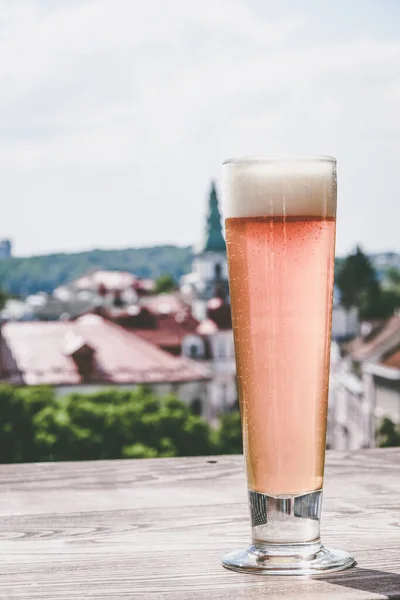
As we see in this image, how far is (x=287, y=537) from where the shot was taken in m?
0.67

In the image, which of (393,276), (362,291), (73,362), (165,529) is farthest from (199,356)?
(165,529)

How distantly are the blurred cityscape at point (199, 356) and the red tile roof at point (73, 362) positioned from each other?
28 millimetres

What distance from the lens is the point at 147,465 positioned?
1162 millimetres

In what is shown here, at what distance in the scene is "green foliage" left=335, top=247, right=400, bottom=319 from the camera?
52.9 m

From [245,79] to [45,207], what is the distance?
16.3 m

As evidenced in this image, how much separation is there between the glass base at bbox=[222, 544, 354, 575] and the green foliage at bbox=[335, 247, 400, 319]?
172 ft

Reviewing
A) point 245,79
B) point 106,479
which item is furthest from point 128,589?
point 245,79

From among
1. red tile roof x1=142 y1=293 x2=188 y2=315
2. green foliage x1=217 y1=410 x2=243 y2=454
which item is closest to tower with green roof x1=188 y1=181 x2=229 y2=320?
red tile roof x1=142 y1=293 x2=188 y2=315

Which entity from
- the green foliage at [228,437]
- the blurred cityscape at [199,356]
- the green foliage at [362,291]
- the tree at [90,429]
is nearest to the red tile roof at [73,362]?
the blurred cityscape at [199,356]

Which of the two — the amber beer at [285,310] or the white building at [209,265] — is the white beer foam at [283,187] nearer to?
A: the amber beer at [285,310]

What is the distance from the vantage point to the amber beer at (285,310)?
68cm

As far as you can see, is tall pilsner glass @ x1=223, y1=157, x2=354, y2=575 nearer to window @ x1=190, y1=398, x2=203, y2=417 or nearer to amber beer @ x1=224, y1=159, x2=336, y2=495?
amber beer @ x1=224, y1=159, x2=336, y2=495

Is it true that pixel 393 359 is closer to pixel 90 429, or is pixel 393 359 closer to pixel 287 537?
pixel 90 429

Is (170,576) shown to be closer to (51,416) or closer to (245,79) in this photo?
(51,416)
